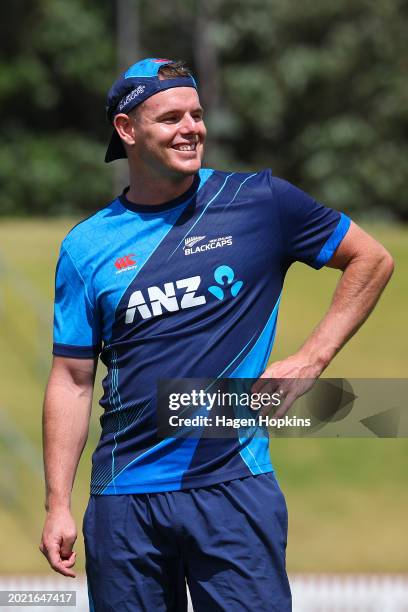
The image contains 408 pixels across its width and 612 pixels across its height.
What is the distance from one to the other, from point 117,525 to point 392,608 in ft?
10.3

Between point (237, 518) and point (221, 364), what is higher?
point (221, 364)

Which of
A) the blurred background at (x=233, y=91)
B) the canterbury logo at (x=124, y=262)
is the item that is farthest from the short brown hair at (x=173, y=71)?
the blurred background at (x=233, y=91)

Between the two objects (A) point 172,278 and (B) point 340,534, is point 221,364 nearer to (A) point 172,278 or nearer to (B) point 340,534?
(A) point 172,278

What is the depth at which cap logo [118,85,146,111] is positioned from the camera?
3.84 meters

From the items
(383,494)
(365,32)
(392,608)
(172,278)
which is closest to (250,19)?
(365,32)

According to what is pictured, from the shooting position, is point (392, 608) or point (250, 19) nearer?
point (392, 608)

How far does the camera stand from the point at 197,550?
3.60 m

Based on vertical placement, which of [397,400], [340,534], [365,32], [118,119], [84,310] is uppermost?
[365,32]

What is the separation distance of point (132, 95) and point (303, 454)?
→ 397 inches

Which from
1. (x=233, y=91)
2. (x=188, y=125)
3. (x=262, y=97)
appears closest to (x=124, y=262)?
(x=188, y=125)

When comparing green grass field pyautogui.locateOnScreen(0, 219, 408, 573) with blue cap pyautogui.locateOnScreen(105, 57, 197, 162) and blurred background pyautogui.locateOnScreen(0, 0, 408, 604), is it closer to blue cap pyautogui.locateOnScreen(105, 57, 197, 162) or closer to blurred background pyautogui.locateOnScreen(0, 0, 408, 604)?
Answer: blue cap pyautogui.locateOnScreen(105, 57, 197, 162)

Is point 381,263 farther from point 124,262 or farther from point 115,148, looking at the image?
point 115,148

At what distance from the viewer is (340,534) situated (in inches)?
452

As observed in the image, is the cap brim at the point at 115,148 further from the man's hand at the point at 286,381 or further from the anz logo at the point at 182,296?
the man's hand at the point at 286,381
